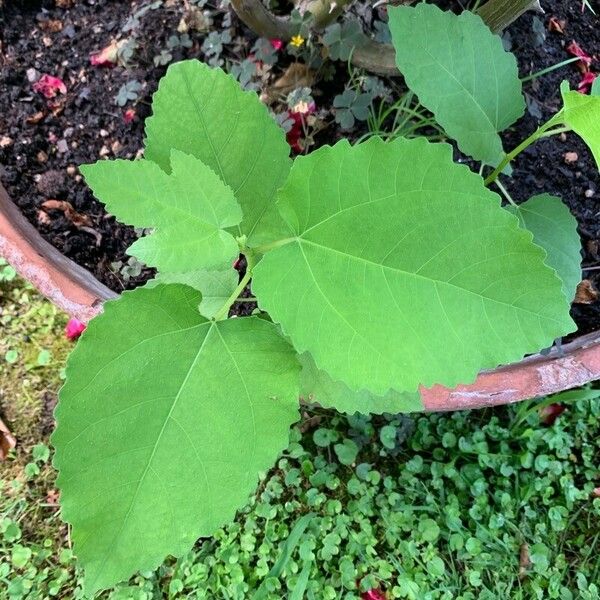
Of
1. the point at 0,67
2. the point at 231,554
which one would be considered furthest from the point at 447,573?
the point at 0,67

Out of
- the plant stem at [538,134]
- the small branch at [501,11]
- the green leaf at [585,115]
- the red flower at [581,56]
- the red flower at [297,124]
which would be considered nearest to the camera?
the green leaf at [585,115]

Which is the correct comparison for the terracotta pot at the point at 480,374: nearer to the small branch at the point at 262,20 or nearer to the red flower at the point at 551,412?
the red flower at the point at 551,412

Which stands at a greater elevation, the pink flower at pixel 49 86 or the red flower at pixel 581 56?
the pink flower at pixel 49 86

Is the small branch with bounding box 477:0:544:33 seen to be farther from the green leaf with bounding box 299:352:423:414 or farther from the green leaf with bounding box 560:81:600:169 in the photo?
the green leaf with bounding box 299:352:423:414

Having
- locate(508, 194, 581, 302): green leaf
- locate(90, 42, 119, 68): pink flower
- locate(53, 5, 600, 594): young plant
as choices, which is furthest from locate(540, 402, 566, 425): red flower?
locate(90, 42, 119, 68): pink flower

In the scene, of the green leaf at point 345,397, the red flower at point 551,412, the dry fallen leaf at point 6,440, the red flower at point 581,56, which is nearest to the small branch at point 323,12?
the red flower at point 581,56

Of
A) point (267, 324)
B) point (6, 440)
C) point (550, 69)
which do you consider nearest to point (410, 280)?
point (267, 324)
